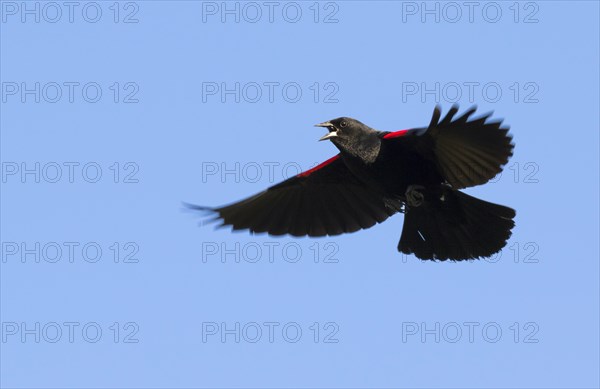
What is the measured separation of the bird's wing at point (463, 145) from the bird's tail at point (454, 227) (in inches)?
18.5

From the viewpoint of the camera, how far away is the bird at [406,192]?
1175 cm

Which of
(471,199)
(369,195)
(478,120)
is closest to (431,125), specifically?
(478,120)

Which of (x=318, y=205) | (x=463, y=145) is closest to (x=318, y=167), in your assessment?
(x=318, y=205)

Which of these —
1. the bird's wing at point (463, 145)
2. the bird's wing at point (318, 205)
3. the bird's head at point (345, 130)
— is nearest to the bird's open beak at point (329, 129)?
the bird's head at point (345, 130)

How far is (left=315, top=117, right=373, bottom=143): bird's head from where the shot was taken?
1246cm

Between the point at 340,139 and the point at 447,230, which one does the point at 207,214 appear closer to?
the point at 340,139

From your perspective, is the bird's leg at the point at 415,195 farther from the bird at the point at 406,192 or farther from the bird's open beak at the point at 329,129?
the bird's open beak at the point at 329,129

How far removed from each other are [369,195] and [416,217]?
0.79m

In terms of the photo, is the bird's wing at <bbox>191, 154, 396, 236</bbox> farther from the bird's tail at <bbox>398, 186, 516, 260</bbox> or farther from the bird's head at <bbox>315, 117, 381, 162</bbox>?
the bird's head at <bbox>315, 117, 381, 162</bbox>

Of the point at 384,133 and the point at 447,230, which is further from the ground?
the point at 384,133

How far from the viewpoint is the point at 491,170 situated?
1177cm

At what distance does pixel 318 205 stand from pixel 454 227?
1.73m

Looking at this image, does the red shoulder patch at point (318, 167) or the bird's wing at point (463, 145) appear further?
the red shoulder patch at point (318, 167)

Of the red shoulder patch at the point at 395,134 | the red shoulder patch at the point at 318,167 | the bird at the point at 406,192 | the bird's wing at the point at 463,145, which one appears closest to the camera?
the bird's wing at the point at 463,145
